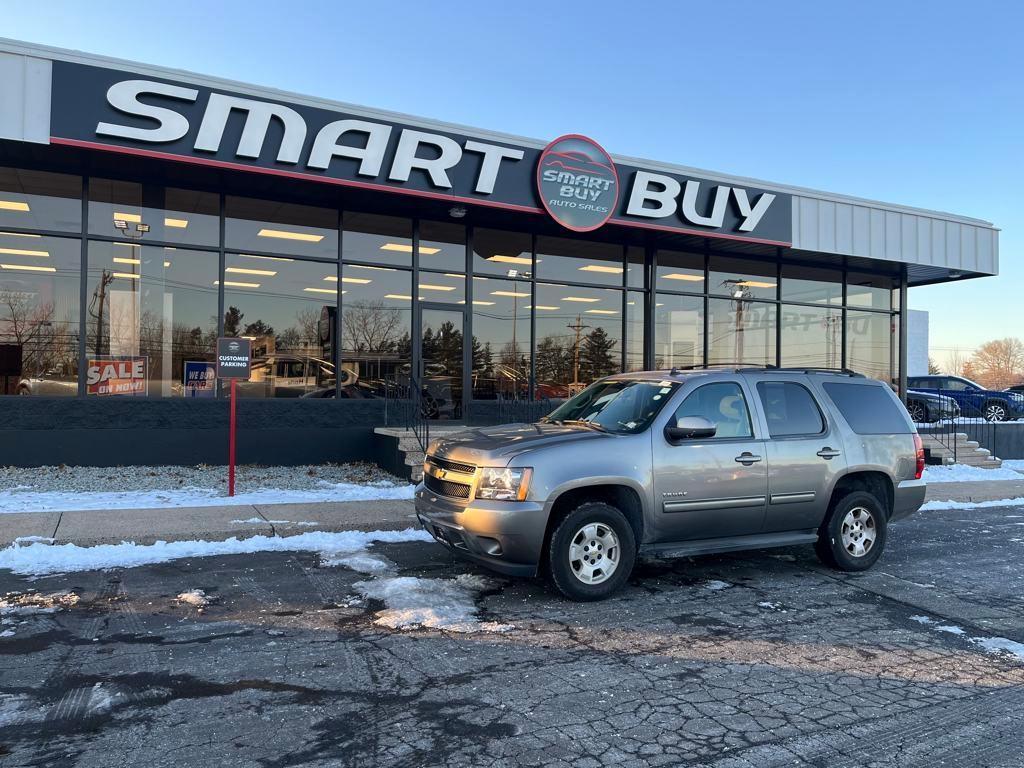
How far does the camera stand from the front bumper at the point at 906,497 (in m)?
7.44

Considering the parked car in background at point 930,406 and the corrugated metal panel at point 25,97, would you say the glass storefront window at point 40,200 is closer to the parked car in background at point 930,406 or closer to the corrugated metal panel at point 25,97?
the corrugated metal panel at point 25,97

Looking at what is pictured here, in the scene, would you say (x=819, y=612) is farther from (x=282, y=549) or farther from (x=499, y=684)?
(x=282, y=549)

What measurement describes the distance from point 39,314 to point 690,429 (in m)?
10.7

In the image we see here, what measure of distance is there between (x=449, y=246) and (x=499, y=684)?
447 inches

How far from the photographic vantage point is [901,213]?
17.2 meters

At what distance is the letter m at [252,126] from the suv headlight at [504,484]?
7456 millimetres

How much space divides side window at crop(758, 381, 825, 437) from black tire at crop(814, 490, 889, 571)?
746 mm

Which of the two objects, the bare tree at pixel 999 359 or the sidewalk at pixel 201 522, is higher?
the bare tree at pixel 999 359

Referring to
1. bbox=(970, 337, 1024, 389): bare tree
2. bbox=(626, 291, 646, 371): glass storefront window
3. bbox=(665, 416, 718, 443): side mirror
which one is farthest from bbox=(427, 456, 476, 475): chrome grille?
bbox=(970, 337, 1024, 389): bare tree

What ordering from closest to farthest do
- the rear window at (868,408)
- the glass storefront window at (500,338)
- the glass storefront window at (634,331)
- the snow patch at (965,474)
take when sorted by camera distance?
the rear window at (868,408) < the snow patch at (965,474) < the glass storefront window at (500,338) < the glass storefront window at (634,331)

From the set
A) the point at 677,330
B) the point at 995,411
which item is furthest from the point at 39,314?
the point at 995,411

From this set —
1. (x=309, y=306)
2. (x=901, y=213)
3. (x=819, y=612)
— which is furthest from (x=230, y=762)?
(x=901, y=213)

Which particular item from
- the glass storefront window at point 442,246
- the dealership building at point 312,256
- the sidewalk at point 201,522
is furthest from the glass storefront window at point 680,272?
the sidewalk at point 201,522

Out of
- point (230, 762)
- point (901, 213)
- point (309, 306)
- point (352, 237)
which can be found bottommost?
point (230, 762)
